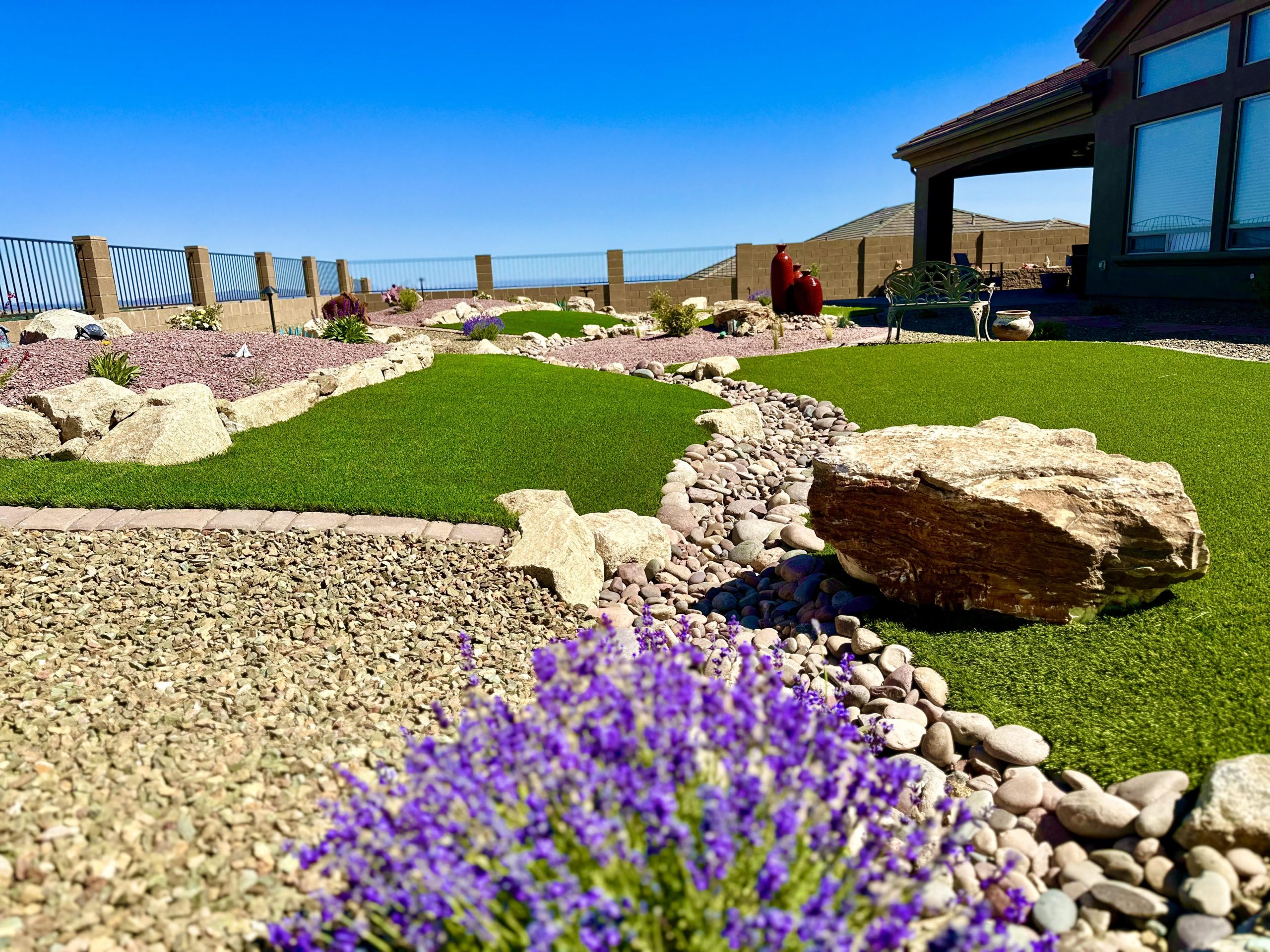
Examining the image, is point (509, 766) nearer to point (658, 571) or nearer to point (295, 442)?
point (658, 571)

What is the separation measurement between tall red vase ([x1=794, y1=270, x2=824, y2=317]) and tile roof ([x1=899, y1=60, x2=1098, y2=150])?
6168 millimetres

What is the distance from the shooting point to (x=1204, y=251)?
562 inches

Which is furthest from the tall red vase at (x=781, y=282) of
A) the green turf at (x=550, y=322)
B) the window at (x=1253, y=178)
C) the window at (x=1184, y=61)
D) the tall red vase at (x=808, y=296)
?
the window at (x=1253, y=178)

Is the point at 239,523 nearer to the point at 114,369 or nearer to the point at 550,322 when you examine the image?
the point at 114,369

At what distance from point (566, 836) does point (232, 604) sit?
2.77m

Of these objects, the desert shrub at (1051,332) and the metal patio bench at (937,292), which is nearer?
the desert shrub at (1051,332)

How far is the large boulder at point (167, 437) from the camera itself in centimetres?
605

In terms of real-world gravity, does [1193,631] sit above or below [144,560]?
below

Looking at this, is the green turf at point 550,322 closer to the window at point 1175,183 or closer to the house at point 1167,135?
the house at point 1167,135

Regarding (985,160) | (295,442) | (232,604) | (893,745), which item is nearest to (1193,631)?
(893,745)

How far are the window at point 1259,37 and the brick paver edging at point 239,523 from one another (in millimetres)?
14962

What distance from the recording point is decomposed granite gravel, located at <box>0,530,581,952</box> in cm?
217

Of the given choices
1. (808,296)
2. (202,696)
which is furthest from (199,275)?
(202,696)

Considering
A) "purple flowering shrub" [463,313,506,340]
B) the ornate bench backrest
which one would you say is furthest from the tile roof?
"purple flowering shrub" [463,313,506,340]
